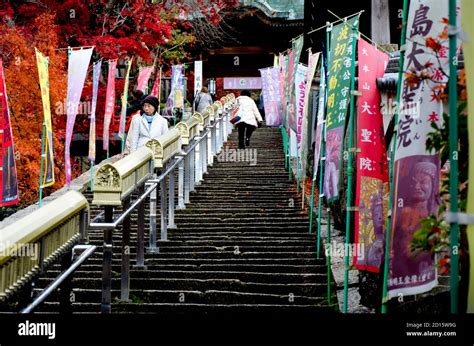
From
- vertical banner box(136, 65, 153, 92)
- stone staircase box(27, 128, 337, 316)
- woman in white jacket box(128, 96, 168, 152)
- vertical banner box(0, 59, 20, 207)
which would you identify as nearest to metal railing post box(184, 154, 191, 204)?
stone staircase box(27, 128, 337, 316)

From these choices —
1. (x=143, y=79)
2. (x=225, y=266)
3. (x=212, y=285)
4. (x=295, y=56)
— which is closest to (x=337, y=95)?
(x=212, y=285)

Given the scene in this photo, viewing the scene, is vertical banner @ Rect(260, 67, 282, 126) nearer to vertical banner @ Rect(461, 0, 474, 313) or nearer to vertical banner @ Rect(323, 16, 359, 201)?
vertical banner @ Rect(323, 16, 359, 201)

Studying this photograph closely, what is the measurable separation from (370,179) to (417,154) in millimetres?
2021

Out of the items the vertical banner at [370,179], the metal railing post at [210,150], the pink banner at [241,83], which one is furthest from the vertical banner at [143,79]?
the pink banner at [241,83]

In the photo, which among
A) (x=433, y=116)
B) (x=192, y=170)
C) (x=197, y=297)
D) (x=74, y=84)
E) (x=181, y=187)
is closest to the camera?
(x=433, y=116)

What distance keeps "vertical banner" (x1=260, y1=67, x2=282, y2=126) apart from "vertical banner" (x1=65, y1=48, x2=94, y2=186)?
19.6 feet

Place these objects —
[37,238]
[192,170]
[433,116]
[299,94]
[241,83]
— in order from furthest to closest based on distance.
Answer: [241,83] → [192,170] → [299,94] → [433,116] → [37,238]

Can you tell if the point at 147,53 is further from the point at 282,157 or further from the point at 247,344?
the point at 247,344

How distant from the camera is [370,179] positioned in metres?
6.87

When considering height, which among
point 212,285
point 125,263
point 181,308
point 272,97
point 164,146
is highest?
point 272,97

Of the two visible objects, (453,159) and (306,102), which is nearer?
(453,159)

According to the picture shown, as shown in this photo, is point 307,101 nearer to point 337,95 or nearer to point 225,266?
point 225,266

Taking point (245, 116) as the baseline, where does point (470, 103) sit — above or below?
below

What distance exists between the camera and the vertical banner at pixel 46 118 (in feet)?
40.6
